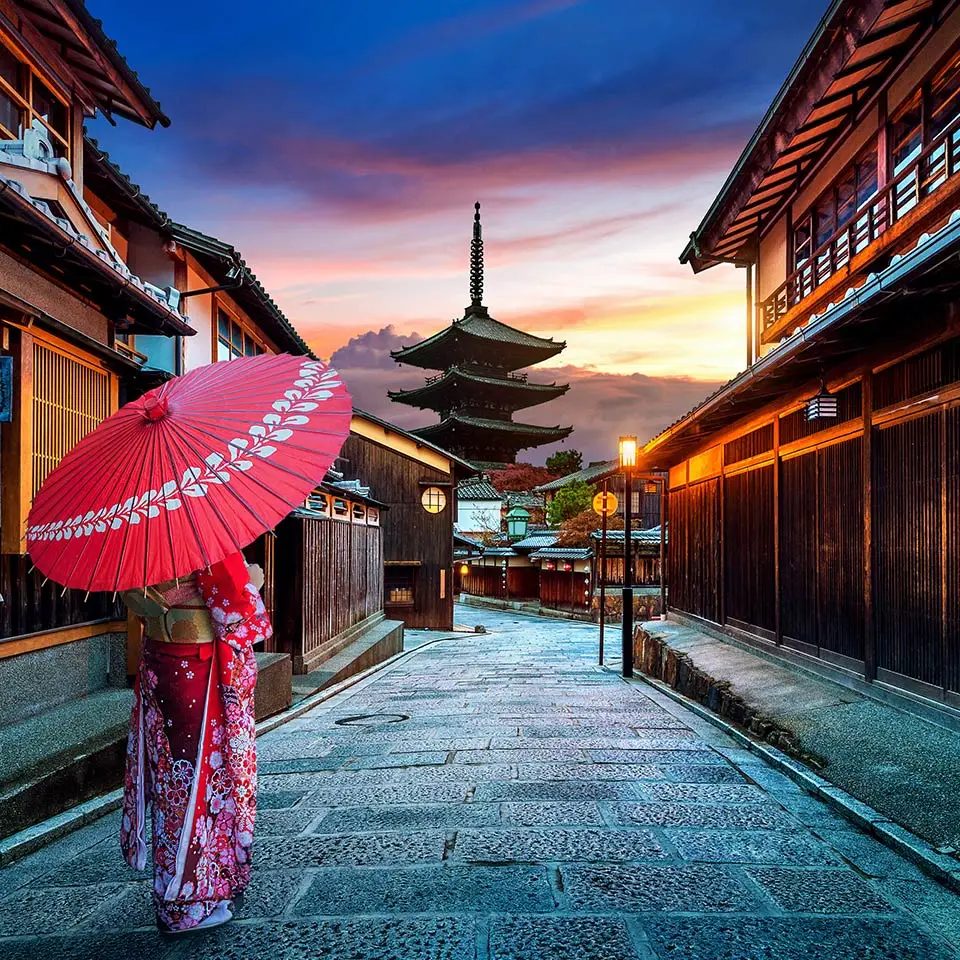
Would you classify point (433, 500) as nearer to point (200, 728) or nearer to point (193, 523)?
point (200, 728)

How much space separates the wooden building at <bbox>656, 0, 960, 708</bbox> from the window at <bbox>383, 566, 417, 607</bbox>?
15531 millimetres

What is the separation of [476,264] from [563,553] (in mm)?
26687

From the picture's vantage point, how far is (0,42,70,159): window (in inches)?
291

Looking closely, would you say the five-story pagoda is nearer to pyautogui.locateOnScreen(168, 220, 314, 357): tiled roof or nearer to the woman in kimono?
pyautogui.locateOnScreen(168, 220, 314, 357): tiled roof

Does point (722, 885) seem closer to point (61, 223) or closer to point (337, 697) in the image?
point (61, 223)

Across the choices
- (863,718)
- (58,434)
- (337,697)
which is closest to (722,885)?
(863,718)

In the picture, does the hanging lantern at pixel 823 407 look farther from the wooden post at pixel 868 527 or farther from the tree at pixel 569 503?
the tree at pixel 569 503

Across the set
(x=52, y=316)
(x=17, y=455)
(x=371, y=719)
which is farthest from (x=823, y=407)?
(x=17, y=455)

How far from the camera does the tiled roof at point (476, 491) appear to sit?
51.9m

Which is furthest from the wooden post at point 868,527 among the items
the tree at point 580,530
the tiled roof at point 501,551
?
the tiled roof at point 501,551

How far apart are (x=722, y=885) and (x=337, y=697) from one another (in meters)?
7.85

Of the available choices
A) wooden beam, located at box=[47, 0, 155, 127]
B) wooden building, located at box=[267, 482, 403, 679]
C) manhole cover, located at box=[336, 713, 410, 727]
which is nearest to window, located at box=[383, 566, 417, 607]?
wooden building, located at box=[267, 482, 403, 679]

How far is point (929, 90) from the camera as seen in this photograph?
8.67m

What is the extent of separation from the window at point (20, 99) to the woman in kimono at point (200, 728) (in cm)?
597
